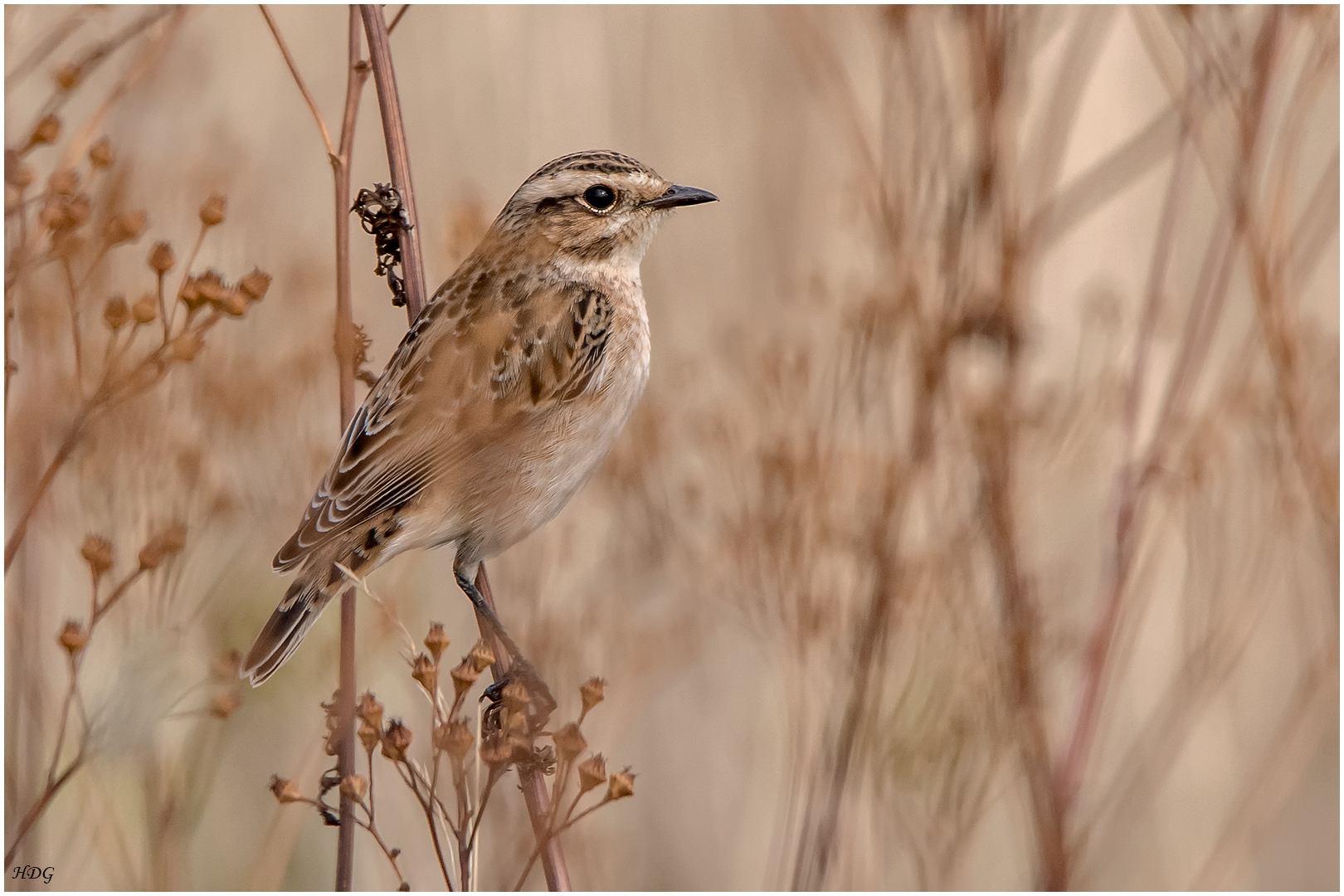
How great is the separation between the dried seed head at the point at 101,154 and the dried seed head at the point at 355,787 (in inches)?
51.7

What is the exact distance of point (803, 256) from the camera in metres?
5.92

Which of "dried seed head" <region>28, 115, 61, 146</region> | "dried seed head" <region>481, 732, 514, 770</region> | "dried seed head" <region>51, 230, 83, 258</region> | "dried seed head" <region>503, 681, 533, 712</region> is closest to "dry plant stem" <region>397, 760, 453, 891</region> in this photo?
"dried seed head" <region>481, 732, 514, 770</region>

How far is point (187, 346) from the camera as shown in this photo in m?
2.34

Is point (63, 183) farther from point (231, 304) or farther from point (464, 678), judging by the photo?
point (464, 678)

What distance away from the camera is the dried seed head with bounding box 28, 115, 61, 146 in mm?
2412

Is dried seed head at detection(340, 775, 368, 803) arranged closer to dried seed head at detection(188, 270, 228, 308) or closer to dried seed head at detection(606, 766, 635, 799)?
dried seed head at detection(606, 766, 635, 799)

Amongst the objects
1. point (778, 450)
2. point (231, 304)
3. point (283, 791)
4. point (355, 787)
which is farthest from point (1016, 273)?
point (283, 791)

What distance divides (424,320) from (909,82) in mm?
1535

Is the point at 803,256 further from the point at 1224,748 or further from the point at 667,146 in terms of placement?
the point at 1224,748

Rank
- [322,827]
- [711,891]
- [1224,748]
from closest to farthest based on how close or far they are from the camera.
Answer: [322,827] < [711,891] < [1224,748]

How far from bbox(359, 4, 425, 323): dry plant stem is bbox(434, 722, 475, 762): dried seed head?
0.99 m

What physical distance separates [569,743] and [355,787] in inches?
15.7

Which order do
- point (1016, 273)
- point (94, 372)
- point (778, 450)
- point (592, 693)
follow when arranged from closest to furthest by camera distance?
point (592, 693) → point (1016, 273) → point (94, 372) → point (778, 450)

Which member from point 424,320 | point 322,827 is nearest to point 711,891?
point 322,827
